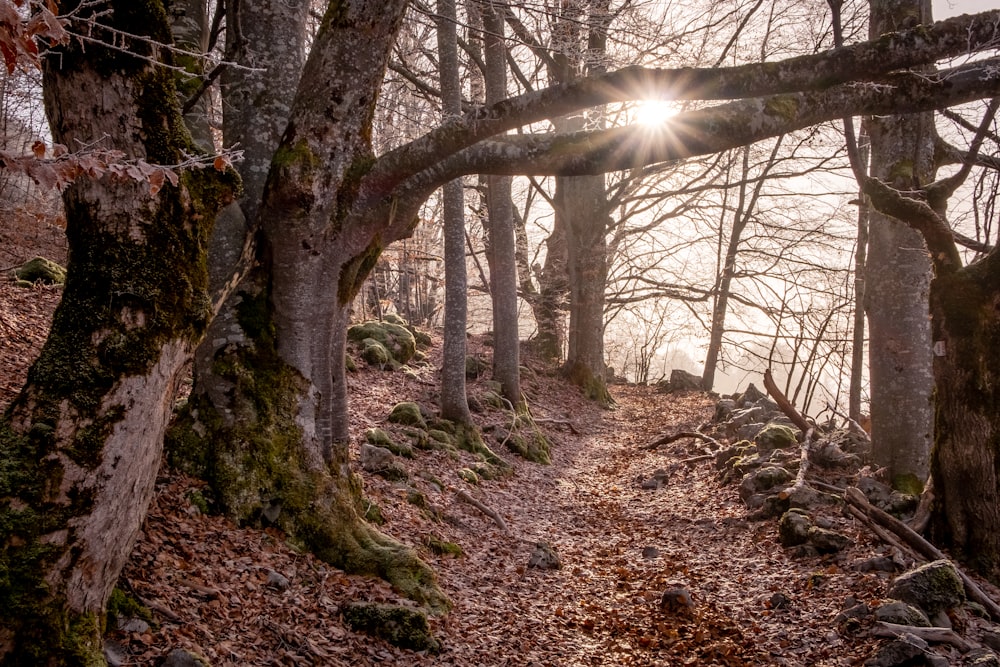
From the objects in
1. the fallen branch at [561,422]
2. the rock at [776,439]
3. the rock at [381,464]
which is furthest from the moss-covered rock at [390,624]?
the fallen branch at [561,422]

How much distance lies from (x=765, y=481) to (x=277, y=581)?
5.63m

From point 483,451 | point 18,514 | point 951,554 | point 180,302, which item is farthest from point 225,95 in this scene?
point 951,554

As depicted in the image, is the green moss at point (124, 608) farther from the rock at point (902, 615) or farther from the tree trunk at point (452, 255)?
the tree trunk at point (452, 255)

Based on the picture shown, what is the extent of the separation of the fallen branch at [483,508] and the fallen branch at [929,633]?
364 centimetres

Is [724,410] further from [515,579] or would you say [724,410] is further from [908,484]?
[515,579]

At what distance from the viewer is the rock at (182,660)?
A: 297cm

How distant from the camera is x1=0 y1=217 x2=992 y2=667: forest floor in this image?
144 inches

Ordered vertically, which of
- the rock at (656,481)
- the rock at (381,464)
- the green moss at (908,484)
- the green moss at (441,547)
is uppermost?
the green moss at (908,484)

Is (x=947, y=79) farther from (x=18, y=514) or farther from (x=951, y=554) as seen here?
(x=18, y=514)

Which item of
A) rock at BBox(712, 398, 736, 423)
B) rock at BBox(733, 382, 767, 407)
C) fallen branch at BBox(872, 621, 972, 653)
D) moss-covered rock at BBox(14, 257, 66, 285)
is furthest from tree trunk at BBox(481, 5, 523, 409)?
fallen branch at BBox(872, 621, 972, 653)

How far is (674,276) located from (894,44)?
1510 cm

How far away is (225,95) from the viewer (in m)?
5.02

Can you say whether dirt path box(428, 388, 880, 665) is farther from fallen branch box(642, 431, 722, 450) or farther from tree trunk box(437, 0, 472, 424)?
tree trunk box(437, 0, 472, 424)

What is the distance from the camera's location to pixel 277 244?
177 inches
